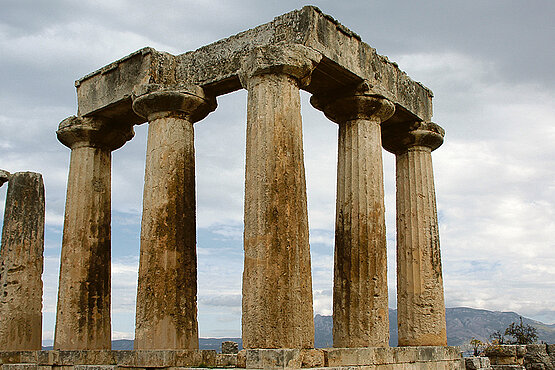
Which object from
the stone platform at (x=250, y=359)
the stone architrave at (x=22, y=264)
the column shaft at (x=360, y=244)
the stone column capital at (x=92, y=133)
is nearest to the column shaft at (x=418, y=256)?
the stone platform at (x=250, y=359)

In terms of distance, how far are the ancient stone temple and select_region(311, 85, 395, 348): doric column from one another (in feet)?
0.12

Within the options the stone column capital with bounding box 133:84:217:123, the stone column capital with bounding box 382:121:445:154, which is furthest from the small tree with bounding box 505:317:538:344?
the stone column capital with bounding box 133:84:217:123

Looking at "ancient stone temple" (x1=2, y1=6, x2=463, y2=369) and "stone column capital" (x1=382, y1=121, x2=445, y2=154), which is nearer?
"ancient stone temple" (x1=2, y1=6, x2=463, y2=369)

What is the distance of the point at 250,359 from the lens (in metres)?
13.3

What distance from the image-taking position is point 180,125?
Answer: 18.1 meters

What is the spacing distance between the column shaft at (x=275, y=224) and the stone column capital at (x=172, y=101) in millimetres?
2918

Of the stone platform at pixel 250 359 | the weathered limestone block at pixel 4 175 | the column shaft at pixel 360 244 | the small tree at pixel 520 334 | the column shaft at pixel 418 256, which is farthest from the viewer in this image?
the small tree at pixel 520 334

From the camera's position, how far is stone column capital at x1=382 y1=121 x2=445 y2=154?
20.8 meters

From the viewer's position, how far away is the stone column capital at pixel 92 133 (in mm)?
20703

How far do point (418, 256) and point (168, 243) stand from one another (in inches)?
299

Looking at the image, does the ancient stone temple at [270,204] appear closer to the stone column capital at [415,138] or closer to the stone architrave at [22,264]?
the stone column capital at [415,138]

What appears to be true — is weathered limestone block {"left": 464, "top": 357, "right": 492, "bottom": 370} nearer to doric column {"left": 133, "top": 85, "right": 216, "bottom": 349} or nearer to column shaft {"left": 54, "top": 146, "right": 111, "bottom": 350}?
doric column {"left": 133, "top": 85, "right": 216, "bottom": 349}

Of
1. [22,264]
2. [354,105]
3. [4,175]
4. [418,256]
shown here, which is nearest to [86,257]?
[22,264]

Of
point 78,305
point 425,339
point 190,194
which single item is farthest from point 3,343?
point 425,339
